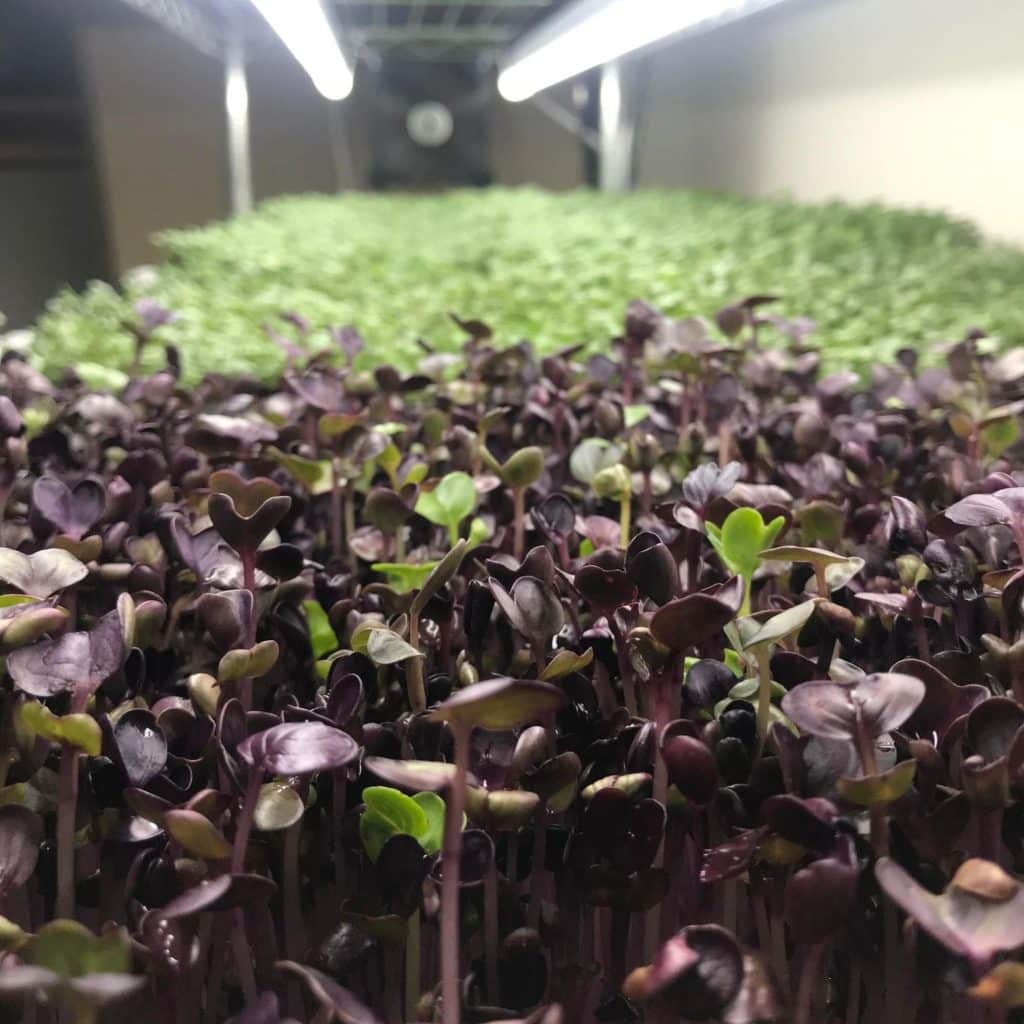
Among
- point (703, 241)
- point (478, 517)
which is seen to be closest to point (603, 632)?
point (478, 517)

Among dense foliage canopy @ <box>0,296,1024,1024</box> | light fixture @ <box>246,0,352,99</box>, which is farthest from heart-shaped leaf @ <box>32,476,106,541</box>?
light fixture @ <box>246,0,352,99</box>

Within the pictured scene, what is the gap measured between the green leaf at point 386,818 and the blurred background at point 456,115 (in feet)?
8.93

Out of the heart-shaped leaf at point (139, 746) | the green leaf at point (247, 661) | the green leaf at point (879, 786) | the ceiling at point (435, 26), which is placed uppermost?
the ceiling at point (435, 26)

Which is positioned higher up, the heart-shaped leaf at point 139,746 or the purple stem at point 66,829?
the heart-shaped leaf at point 139,746

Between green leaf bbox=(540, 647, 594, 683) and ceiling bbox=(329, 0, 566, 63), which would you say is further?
ceiling bbox=(329, 0, 566, 63)

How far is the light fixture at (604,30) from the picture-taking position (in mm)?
2742

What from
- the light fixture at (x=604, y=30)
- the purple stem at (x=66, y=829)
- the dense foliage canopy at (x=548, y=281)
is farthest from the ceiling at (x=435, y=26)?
the purple stem at (x=66, y=829)

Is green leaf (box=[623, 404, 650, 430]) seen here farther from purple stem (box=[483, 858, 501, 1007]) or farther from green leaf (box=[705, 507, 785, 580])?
purple stem (box=[483, 858, 501, 1007])

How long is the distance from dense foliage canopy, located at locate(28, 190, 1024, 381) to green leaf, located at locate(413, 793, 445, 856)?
113 cm

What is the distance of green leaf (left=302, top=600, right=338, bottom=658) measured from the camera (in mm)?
660

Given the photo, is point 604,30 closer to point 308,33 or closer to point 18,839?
point 308,33

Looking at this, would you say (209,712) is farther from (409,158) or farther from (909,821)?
(409,158)

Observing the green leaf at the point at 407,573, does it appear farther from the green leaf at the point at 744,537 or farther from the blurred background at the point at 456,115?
the blurred background at the point at 456,115

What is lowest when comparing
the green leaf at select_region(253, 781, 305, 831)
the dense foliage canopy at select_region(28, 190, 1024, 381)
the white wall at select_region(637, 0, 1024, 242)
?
→ the green leaf at select_region(253, 781, 305, 831)
